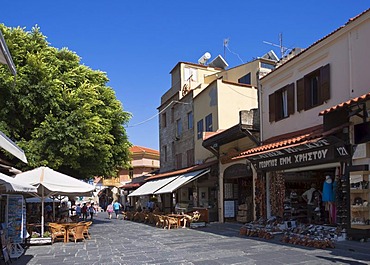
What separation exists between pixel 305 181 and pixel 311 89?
12.5 feet

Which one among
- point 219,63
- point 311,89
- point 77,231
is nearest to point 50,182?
point 77,231

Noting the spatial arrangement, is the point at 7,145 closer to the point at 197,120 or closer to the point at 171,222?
the point at 171,222

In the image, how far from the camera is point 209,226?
1894 centimetres

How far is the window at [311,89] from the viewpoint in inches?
520

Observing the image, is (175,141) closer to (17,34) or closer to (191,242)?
(17,34)

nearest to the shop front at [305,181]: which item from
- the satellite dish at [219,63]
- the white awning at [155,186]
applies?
the white awning at [155,186]

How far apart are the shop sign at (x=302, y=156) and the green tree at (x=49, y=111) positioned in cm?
751

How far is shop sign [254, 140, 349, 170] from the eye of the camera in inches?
442

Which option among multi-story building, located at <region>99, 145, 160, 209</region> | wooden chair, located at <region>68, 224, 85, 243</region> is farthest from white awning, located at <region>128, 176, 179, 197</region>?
multi-story building, located at <region>99, 145, 160, 209</region>

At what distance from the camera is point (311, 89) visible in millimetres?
14188

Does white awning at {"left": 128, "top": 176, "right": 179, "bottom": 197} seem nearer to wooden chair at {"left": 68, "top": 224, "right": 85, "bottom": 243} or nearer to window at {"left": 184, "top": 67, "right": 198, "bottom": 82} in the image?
window at {"left": 184, "top": 67, "right": 198, "bottom": 82}

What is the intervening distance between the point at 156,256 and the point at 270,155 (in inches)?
233

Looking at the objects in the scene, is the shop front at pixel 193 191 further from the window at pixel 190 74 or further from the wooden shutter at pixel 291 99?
the window at pixel 190 74

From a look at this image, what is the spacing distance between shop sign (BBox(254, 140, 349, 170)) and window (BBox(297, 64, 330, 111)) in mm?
1904
